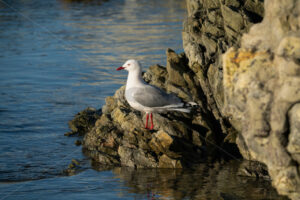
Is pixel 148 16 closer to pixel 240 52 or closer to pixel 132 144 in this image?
pixel 132 144

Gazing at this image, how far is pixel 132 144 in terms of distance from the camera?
9836 millimetres

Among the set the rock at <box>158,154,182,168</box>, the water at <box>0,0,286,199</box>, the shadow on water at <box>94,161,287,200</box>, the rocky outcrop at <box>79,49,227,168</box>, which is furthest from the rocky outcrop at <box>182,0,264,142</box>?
the water at <box>0,0,286,199</box>

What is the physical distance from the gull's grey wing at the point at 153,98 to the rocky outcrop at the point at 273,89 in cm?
430

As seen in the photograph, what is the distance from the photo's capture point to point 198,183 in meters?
8.44

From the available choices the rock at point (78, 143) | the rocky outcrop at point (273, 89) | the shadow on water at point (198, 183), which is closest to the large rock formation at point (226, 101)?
the rocky outcrop at point (273, 89)

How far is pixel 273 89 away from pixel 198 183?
12.4 ft

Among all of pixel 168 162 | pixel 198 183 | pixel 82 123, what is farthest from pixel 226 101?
pixel 82 123

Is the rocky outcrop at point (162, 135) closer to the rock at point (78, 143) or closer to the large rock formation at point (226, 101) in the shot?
the large rock formation at point (226, 101)

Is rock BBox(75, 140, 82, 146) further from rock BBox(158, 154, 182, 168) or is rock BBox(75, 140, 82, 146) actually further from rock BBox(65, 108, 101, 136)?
rock BBox(158, 154, 182, 168)

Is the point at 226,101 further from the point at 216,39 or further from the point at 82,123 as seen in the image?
the point at 82,123

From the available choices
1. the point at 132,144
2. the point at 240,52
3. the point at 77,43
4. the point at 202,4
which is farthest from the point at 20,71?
the point at 240,52

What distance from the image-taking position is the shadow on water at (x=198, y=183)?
776 cm

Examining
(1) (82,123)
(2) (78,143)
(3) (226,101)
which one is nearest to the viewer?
(3) (226,101)

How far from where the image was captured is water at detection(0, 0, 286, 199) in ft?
27.7
